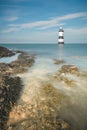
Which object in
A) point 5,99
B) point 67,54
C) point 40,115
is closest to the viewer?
point 40,115

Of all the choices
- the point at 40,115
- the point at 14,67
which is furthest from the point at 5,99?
the point at 14,67

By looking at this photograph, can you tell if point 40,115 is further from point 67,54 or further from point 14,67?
point 67,54

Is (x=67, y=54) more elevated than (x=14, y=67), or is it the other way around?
(x=14, y=67)

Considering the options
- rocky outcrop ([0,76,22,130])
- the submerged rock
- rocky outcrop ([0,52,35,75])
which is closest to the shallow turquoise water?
rocky outcrop ([0,52,35,75])

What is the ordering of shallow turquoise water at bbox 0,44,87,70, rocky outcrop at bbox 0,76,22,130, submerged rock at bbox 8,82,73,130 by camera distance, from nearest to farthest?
submerged rock at bbox 8,82,73,130 < rocky outcrop at bbox 0,76,22,130 < shallow turquoise water at bbox 0,44,87,70

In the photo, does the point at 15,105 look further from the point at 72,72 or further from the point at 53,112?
the point at 72,72

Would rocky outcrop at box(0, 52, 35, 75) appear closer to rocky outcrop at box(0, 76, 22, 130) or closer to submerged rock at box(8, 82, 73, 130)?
rocky outcrop at box(0, 76, 22, 130)

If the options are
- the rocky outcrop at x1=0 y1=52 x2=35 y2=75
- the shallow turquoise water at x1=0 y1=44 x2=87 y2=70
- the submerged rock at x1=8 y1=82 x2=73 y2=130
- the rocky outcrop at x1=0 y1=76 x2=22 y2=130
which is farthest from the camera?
the shallow turquoise water at x1=0 y1=44 x2=87 y2=70

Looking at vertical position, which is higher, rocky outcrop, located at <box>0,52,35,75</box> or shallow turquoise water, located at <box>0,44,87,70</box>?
rocky outcrop, located at <box>0,52,35,75</box>

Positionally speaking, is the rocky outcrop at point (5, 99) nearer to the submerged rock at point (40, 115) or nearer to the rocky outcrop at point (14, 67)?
the submerged rock at point (40, 115)

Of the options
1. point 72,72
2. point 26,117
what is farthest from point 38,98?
point 72,72

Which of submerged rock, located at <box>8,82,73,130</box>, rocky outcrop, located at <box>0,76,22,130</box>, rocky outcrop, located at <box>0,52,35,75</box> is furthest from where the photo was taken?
rocky outcrop, located at <box>0,52,35,75</box>

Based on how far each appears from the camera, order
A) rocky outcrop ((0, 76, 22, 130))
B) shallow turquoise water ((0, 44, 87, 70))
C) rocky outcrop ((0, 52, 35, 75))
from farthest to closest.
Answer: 1. shallow turquoise water ((0, 44, 87, 70))
2. rocky outcrop ((0, 52, 35, 75))
3. rocky outcrop ((0, 76, 22, 130))

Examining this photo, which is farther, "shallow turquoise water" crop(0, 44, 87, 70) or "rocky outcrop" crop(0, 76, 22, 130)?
"shallow turquoise water" crop(0, 44, 87, 70)
